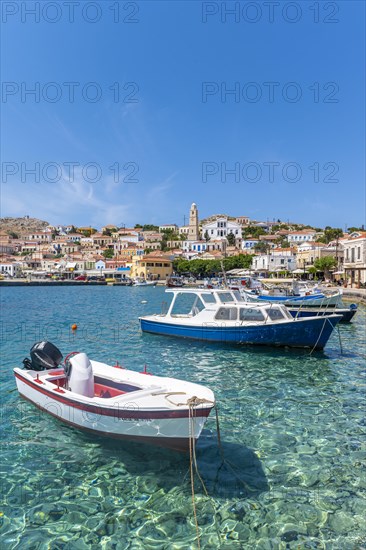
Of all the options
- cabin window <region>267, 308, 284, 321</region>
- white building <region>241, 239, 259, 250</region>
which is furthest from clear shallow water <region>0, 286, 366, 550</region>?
white building <region>241, 239, 259, 250</region>

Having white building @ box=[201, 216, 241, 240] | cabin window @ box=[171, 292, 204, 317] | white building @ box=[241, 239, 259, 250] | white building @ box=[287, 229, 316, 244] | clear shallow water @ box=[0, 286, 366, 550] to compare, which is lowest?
clear shallow water @ box=[0, 286, 366, 550]

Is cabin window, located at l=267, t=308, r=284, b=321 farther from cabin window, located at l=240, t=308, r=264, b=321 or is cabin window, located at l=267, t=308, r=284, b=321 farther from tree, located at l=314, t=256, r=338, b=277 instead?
tree, located at l=314, t=256, r=338, b=277

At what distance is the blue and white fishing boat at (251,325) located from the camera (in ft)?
53.5

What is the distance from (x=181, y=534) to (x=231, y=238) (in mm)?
166266

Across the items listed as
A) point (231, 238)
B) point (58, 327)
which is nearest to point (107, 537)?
point (58, 327)

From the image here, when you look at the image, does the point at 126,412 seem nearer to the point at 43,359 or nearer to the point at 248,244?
the point at 43,359

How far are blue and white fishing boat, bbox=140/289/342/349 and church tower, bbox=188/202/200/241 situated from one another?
16077cm

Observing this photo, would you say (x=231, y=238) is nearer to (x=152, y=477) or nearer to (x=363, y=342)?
(x=363, y=342)

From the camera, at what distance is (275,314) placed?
17.0 meters

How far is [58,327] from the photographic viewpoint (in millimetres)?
26062

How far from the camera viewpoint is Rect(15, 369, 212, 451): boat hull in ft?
21.8

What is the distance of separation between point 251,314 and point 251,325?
2.76ft

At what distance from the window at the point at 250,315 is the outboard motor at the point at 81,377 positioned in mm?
10184

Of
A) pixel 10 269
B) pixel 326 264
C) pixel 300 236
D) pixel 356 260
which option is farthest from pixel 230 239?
pixel 356 260
